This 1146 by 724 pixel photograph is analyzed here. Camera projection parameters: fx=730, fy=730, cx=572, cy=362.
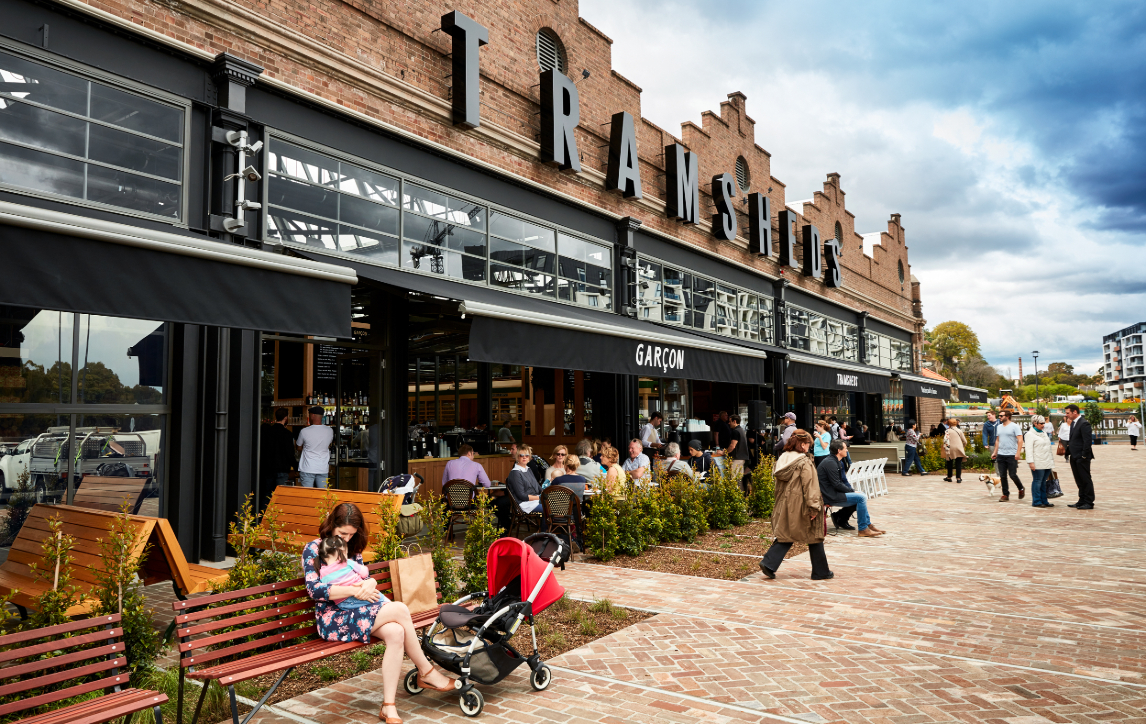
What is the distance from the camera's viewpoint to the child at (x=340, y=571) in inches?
169

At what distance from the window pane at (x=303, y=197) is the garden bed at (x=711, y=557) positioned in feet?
18.4

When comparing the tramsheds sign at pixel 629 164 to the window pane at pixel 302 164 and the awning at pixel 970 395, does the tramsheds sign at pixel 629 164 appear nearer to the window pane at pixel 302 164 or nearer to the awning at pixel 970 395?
the window pane at pixel 302 164

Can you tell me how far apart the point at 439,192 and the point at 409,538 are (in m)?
5.19

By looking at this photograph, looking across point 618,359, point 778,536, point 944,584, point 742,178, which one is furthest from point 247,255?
point 742,178

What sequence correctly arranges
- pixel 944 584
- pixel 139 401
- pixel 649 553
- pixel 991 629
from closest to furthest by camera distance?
pixel 991 629 → pixel 944 584 → pixel 139 401 → pixel 649 553

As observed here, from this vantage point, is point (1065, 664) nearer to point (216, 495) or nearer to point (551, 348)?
point (551, 348)

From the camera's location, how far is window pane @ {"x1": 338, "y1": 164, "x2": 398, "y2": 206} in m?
9.84

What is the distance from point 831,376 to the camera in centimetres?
1639

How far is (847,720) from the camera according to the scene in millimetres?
4012

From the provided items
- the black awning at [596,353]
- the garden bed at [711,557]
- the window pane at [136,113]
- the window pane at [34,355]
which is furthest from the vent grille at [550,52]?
the window pane at [34,355]

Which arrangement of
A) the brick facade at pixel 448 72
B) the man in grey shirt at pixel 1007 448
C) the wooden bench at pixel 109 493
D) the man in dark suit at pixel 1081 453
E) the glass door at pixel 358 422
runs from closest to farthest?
the wooden bench at pixel 109 493 → the brick facade at pixel 448 72 → the glass door at pixel 358 422 → the man in dark suit at pixel 1081 453 → the man in grey shirt at pixel 1007 448

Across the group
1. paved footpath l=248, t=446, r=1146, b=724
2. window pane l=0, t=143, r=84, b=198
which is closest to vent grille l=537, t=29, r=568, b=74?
window pane l=0, t=143, r=84, b=198

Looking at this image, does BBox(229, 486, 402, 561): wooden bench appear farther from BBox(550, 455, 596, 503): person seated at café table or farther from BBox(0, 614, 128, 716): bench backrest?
BBox(550, 455, 596, 503): person seated at café table

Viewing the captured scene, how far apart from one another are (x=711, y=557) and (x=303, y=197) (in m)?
6.77
